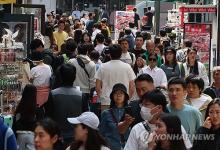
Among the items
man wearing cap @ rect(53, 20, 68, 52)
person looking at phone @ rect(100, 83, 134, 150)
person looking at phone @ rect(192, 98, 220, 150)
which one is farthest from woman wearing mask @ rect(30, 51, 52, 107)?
man wearing cap @ rect(53, 20, 68, 52)

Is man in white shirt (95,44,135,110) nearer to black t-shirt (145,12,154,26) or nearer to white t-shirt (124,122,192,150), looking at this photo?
white t-shirt (124,122,192,150)

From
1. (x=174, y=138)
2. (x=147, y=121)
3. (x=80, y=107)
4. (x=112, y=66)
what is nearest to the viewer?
(x=174, y=138)

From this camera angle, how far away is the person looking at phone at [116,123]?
27.1 feet

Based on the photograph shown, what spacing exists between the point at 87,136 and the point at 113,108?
7.21 ft

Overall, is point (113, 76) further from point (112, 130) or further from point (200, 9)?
point (200, 9)

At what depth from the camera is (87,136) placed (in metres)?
6.42

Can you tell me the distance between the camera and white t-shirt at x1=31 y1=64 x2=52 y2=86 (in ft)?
39.7

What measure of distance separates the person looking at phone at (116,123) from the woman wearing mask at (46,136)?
1.79 metres

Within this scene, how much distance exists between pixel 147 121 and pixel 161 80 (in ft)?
15.9

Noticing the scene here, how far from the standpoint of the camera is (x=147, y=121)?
6.97 meters

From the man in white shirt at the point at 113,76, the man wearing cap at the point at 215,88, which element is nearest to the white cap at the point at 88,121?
the man wearing cap at the point at 215,88

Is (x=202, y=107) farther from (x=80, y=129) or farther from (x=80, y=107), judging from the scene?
(x=80, y=129)

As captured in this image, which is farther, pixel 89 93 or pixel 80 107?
pixel 89 93

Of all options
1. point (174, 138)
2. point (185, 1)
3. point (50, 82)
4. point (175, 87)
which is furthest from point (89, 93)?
point (185, 1)
